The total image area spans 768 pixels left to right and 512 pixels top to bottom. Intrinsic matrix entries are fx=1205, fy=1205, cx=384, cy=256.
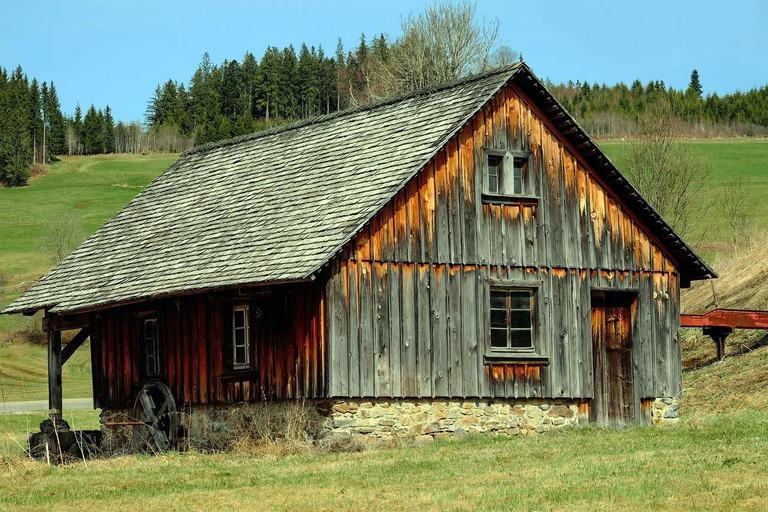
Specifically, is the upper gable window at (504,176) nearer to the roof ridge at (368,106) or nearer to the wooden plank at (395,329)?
the roof ridge at (368,106)

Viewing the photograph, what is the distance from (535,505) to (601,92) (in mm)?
120005

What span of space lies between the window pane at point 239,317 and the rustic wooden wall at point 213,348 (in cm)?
23

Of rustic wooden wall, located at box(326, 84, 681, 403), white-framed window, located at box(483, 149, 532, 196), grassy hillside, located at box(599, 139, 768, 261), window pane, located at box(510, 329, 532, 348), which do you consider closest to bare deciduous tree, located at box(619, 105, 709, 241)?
grassy hillside, located at box(599, 139, 768, 261)

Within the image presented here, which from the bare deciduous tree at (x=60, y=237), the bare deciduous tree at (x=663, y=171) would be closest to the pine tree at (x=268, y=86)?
the bare deciduous tree at (x=60, y=237)

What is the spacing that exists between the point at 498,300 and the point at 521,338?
32.7 inches

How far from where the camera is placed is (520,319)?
21.6 meters

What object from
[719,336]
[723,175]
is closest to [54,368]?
[719,336]

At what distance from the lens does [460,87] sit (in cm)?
2264

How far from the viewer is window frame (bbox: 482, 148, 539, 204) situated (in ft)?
70.1

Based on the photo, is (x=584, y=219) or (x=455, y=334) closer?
(x=455, y=334)

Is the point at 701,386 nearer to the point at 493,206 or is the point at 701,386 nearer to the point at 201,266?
the point at 493,206

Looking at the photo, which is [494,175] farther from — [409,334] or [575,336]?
[409,334]

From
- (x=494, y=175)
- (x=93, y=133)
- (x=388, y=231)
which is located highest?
(x=93, y=133)

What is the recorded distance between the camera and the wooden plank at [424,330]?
20.2 meters
